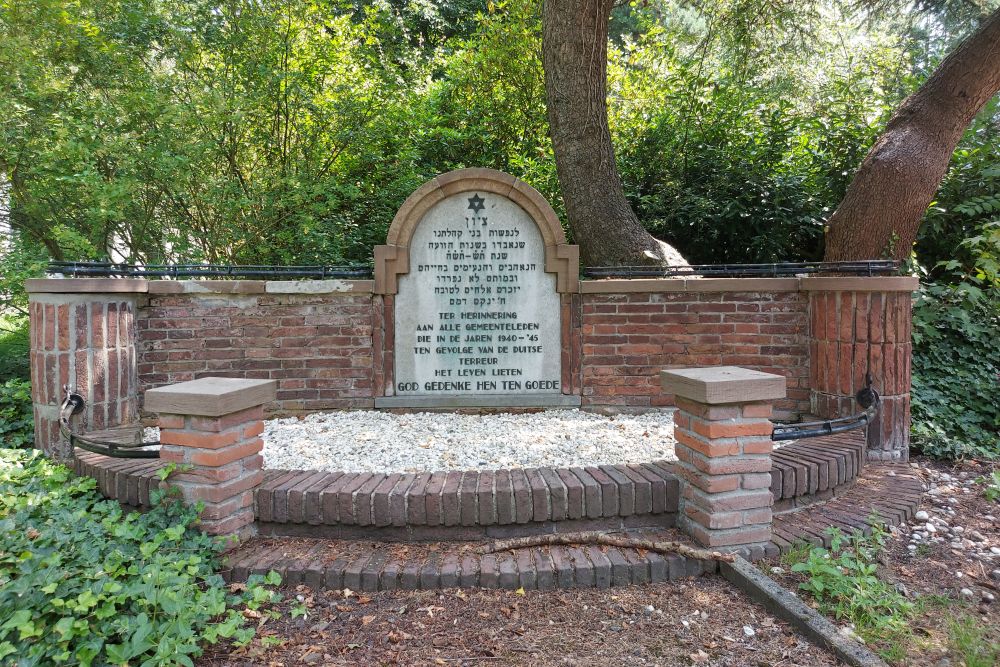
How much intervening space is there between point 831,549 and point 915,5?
8186 mm

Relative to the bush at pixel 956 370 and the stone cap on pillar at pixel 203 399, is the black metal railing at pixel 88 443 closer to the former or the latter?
the stone cap on pillar at pixel 203 399

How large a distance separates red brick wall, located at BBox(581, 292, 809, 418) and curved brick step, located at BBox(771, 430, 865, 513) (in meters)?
0.88

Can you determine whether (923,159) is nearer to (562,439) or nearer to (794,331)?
(794,331)

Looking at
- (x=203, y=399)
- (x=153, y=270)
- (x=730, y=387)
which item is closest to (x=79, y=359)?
(x=153, y=270)

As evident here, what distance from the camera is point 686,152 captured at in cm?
698

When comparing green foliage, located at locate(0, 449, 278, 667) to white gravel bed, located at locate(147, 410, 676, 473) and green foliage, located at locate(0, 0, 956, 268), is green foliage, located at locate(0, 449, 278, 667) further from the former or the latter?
green foliage, located at locate(0, 0, 956, 268)

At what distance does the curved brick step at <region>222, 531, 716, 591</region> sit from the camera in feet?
8.12

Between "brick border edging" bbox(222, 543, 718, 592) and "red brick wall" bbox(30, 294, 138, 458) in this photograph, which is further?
"red brick wall" bbox(30, 294, 138, 458)

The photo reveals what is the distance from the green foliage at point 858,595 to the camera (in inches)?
83.7

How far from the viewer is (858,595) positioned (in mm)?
2283

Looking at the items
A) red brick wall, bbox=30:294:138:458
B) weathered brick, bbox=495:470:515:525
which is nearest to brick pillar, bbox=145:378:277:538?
weathered brick, bbox=495:470:515:525

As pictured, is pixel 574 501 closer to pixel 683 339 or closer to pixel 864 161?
pixel 683 339

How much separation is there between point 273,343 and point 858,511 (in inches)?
153

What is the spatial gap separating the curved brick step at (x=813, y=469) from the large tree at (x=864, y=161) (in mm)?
2430
